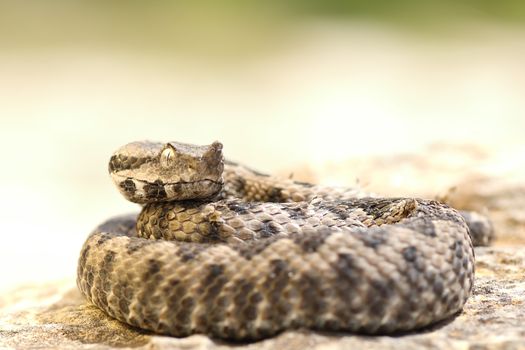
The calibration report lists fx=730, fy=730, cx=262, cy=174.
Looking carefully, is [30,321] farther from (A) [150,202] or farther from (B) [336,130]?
(B) [336,130]

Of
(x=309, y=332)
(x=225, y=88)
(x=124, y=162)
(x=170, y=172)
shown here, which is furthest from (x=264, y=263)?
(x=225, y=88)

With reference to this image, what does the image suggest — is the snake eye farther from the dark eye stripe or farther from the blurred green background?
the blurred green background

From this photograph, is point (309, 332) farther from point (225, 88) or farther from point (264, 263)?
point (225, 88)

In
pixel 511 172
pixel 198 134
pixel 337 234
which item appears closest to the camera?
pixel 337 234

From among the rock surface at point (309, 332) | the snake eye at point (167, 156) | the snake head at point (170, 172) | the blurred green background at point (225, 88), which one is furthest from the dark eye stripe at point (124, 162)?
the blurred green background at point (225, 88)

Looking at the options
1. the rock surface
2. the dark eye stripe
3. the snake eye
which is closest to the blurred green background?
the rock surface

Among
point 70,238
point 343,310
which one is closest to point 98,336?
point 343,310

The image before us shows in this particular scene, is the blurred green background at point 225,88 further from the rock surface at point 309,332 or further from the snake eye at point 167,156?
the snake eye at point 167,156
